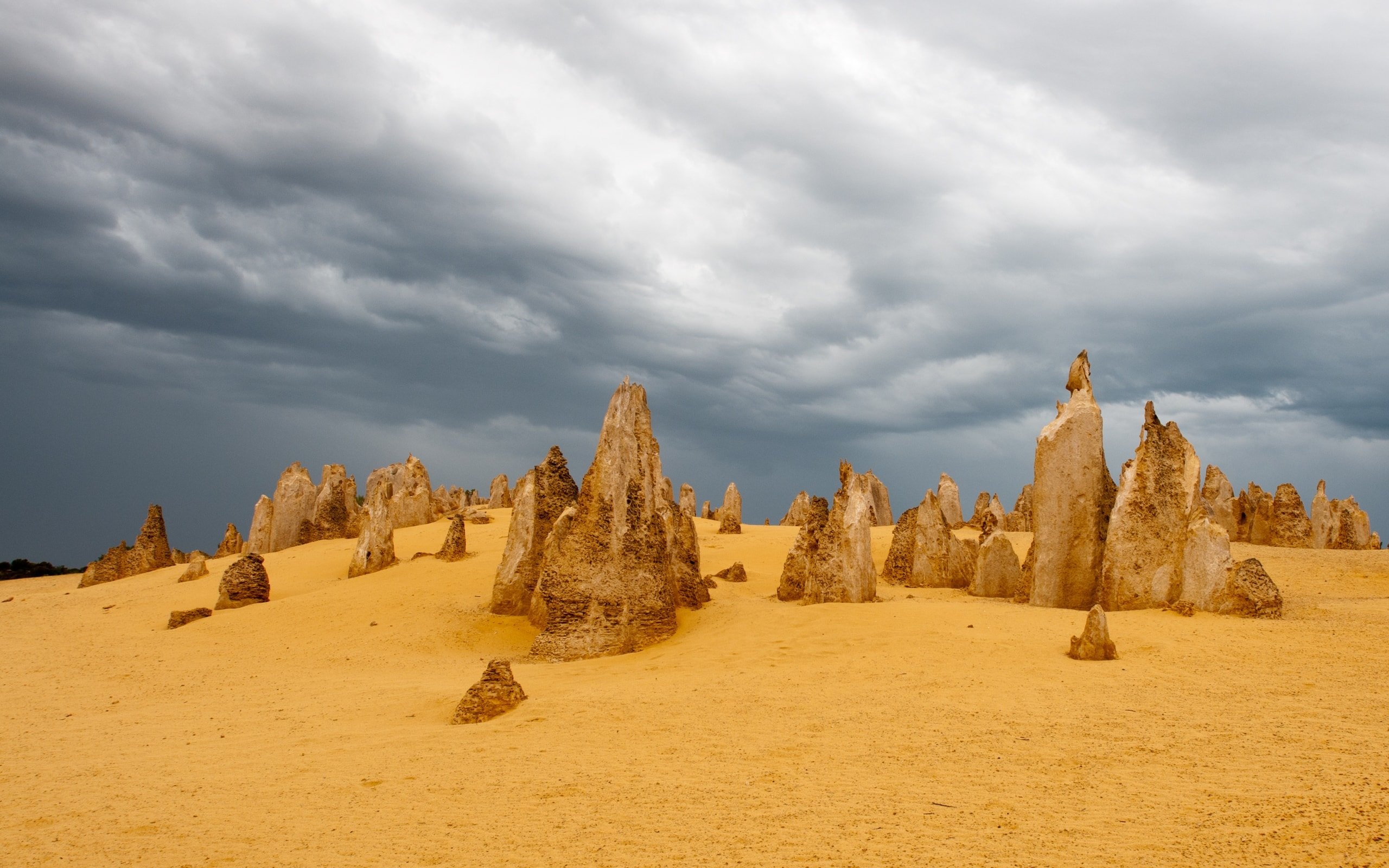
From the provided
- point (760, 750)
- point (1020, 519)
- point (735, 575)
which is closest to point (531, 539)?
point (735, 575)

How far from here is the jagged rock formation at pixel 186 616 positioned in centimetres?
1599

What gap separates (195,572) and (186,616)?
7296mm

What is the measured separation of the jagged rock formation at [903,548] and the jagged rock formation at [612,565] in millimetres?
8664

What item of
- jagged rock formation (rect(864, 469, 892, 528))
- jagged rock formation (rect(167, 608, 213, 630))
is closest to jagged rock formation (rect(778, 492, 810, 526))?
jagged rock formation (rect(864, 469, 892, 528))

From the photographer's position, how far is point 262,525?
29.2 meters

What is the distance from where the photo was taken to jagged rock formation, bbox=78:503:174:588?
86.1ft

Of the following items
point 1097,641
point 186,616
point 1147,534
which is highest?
point 1147,534

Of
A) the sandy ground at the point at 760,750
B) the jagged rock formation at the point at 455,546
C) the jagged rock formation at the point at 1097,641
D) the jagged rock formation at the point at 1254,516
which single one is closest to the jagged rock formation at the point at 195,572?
the jagged rock formation at the point at 455,546

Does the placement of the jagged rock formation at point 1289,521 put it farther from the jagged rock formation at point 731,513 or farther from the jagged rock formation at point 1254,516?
the jagged rock formation at point 731,513

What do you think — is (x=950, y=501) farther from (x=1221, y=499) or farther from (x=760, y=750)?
(x=760, y=750)

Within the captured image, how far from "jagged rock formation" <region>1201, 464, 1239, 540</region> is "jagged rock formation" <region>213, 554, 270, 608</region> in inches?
1107

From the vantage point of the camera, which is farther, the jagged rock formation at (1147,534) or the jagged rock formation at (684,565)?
the jagged rock formation at (684,565)

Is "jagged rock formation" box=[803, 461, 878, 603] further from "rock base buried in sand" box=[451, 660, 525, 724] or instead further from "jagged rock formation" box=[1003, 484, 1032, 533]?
"jagged rock formation" box=[1003, 484, 1032, 533]

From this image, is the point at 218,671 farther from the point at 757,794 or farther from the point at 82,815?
the point at 757,794
